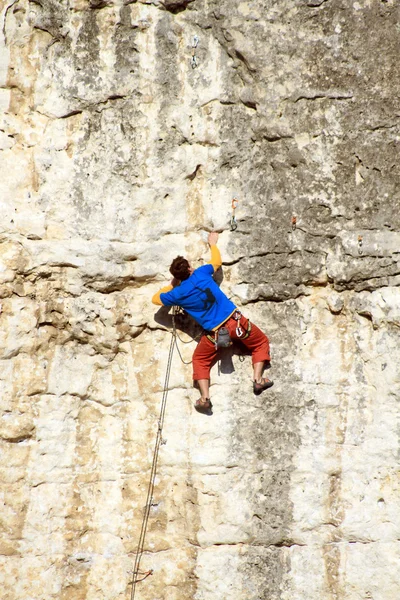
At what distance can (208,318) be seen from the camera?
5.87 m

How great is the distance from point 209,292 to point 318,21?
7.99 feet

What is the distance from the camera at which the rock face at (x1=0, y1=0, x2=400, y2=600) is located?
5906 millimetres

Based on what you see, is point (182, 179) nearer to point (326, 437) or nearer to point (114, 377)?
point (114, 377)

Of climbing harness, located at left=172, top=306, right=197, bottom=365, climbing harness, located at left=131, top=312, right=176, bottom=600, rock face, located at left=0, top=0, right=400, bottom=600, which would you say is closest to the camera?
rock face, located at left=0, top=0, right=400, bottom=600

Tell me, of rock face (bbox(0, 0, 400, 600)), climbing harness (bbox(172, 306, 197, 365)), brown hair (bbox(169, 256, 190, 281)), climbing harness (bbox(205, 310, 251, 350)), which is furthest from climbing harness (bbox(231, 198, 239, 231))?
climbing harness (bbox(172, 306, 197, 365))

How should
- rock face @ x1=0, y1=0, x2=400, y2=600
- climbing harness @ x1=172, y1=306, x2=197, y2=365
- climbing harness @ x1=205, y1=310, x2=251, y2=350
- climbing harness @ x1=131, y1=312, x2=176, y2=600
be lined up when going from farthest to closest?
climbing harness @ x1=172, y1=306, x2=197, y2=365, climbing harness @ x1=131, y1=312, x2=176, y2=600, rock face @ x1=0, y1=0, x2=400, y2=600, climbing harness @ x1=205, y1=310, x2=251, y2=350

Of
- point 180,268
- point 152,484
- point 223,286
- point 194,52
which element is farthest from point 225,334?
point 194,52

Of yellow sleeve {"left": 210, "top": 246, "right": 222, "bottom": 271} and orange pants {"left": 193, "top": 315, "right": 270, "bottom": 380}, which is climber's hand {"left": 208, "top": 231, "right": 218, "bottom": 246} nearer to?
yellow sleeve {"left": 210, "top": 246, "right": 222, "bottom": 271}

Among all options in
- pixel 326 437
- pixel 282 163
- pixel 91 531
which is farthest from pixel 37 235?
pixel 326 437

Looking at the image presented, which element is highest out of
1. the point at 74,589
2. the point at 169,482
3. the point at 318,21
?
the point at 318,21

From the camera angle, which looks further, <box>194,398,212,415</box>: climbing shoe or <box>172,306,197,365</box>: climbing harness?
<box>172,306,197,365</box>: climbing harness

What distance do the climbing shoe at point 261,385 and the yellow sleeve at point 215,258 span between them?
1.01 meters

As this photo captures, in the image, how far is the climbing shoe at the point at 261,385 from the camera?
234 inches

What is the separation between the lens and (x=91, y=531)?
6082mm
